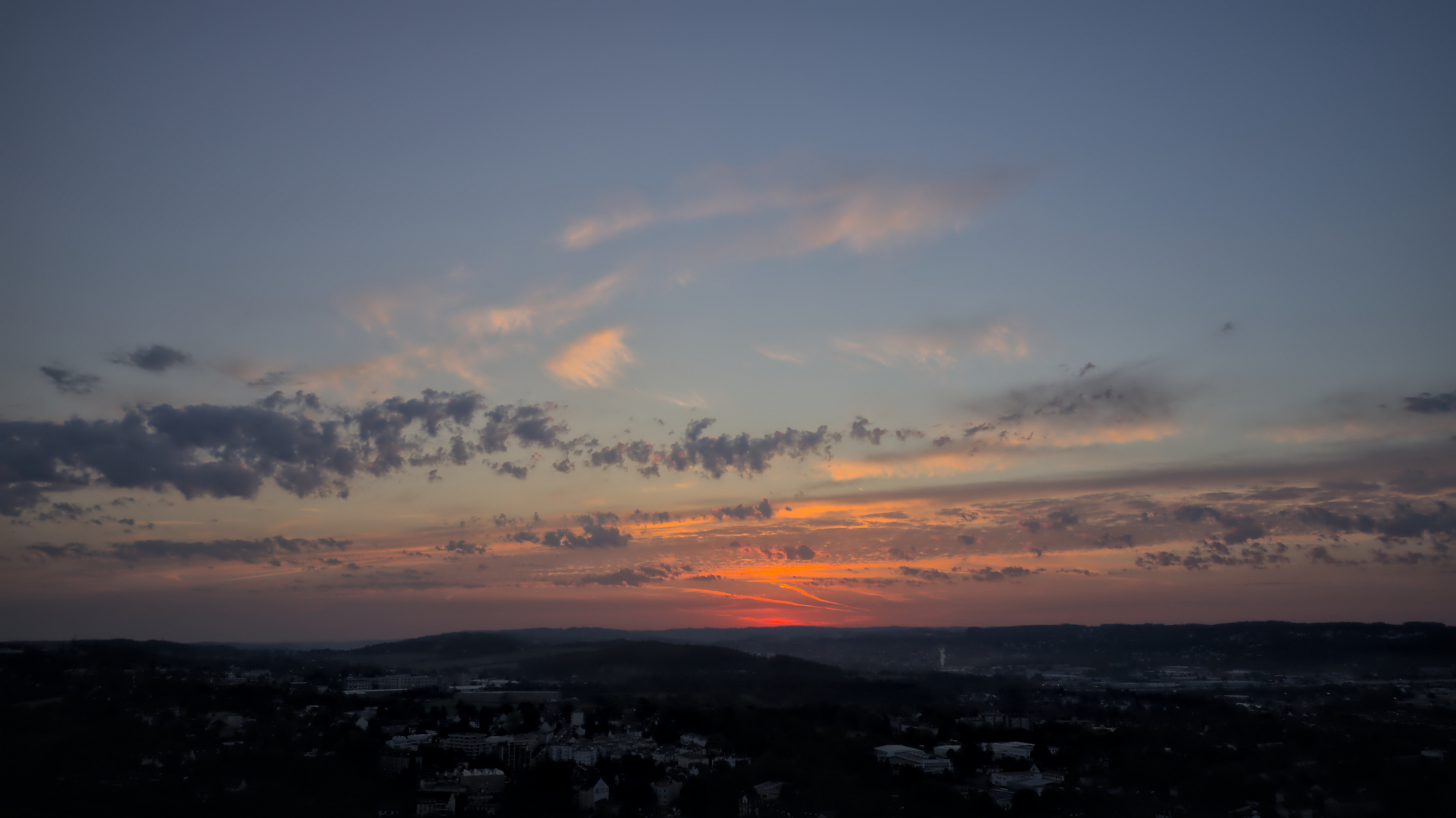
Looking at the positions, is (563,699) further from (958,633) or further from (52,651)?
(958,633)

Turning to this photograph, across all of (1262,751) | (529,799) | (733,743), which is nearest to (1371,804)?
(1262,751)

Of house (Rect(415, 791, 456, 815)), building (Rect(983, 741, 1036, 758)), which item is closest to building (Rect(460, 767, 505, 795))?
house (Rect(415, 791, 456, 815))

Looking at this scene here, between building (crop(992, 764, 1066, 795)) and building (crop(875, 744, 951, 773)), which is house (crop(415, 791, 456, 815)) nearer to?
building (crop(875, 744, 951, 773))

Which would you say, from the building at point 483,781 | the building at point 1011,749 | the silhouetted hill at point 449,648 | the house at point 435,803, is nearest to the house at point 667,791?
the building at point 483,781

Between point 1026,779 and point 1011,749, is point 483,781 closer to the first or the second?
point 1026,779

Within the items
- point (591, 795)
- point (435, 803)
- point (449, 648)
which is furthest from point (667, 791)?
point (449, 648)
